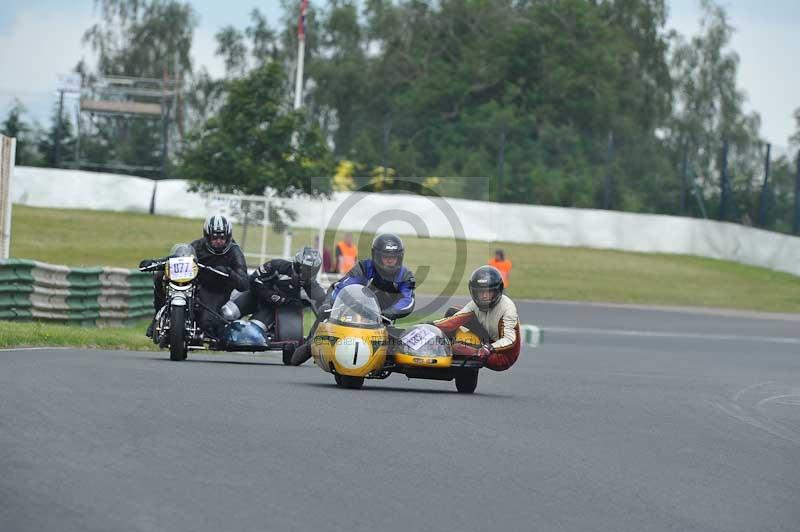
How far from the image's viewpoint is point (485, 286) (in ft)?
43.1

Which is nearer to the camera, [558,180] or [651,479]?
[651,479]

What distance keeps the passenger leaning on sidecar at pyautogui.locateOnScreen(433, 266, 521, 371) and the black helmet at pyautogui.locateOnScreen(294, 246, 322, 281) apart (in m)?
3.00

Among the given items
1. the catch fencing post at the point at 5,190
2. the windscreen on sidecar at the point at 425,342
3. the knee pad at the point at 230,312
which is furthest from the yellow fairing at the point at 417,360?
the catch fencing post at the point at 5,190

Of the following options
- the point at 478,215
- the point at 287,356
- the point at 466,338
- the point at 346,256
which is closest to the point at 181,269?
the point at 287,356

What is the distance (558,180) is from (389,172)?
5.97 meters

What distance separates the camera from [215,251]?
16344 millimetres

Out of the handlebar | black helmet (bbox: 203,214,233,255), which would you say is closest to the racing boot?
the handlebar

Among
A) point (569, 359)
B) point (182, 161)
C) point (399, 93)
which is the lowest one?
point (569, 359)

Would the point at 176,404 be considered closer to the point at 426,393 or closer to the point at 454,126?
the point at 426,393

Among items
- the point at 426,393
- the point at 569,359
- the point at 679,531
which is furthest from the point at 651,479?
the point at 569,359

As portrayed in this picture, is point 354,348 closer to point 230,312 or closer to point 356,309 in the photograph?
point 356,309

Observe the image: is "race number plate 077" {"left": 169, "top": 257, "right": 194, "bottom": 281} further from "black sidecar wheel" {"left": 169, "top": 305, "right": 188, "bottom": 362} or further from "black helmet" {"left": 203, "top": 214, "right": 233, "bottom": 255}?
"black helmet" {"left": 203, "top": 214, "right": 233, "bottom": 255}

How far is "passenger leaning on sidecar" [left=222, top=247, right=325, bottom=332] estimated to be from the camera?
1631cm

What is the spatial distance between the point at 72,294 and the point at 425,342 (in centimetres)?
933
